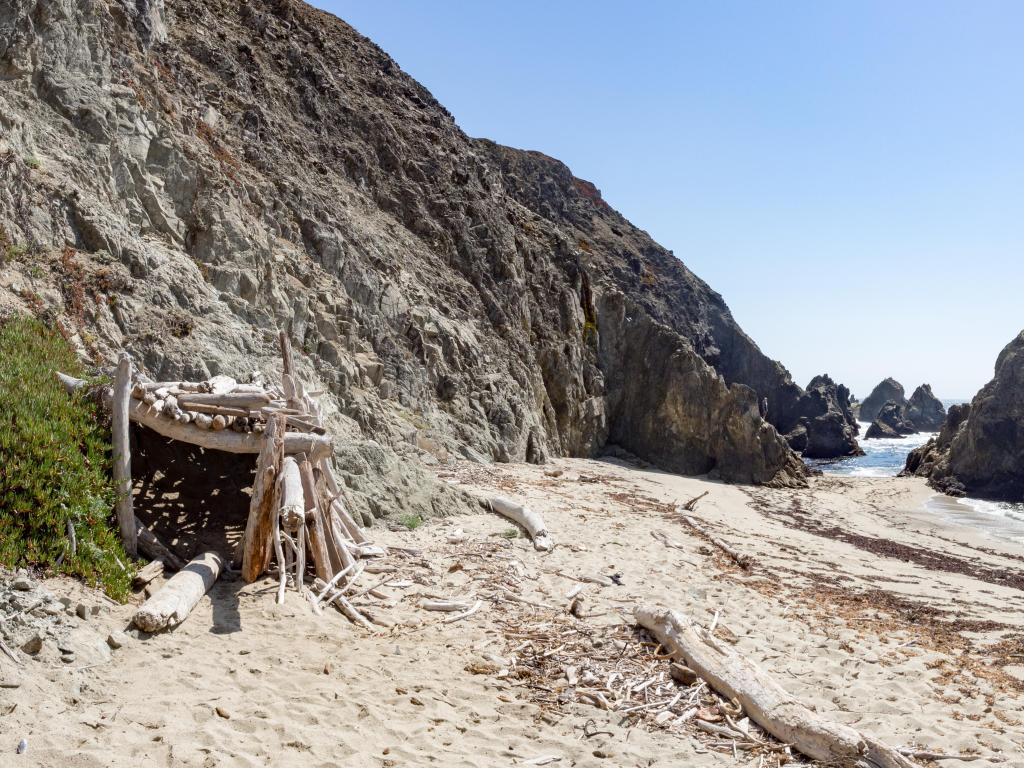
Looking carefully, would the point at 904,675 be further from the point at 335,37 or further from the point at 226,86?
the point at 335,37

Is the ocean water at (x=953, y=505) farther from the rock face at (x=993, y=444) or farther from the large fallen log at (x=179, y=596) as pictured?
the large fallen log at (x=179, y=596)

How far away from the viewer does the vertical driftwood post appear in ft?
21.6

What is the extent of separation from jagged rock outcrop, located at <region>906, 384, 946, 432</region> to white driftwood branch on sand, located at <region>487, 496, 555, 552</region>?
90753 mm

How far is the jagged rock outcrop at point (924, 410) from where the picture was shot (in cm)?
8788

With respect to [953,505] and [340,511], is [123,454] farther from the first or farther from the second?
[953,505]

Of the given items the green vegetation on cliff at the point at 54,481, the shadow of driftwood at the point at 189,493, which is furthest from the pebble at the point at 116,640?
the shadow of driftwood at the point at 189,493

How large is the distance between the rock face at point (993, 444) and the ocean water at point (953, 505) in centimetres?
219

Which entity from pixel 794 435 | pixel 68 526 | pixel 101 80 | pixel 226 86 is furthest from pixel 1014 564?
pixel 794 435

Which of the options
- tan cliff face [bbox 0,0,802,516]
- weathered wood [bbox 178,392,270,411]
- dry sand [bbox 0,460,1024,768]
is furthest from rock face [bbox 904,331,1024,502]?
weathered wood [bbox 178,392,270,411]

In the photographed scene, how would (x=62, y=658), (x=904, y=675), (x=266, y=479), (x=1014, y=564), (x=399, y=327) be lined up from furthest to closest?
(x=399, y=327) < (x=1014, y=564) < (x=266, y=479) < (x=904, y=675) < (x=62, y=658)

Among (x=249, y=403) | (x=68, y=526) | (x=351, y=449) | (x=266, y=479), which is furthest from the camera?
(x=351, y=449)

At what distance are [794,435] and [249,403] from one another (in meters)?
57.4

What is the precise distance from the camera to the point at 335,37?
104 feet

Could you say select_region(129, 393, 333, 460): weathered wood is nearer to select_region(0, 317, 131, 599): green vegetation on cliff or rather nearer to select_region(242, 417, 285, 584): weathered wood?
select_region(0, 317, 131, 599): green vegetation on cliff
